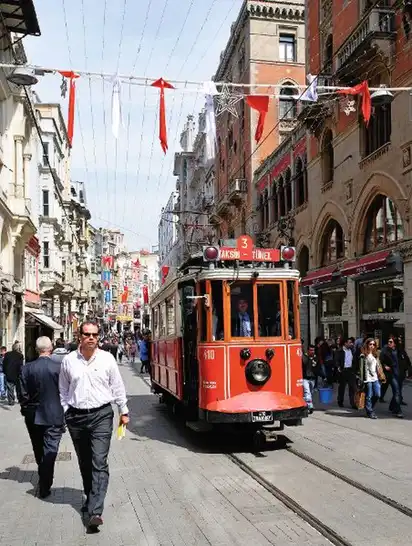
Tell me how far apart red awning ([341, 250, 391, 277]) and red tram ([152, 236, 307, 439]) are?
40.4 ft

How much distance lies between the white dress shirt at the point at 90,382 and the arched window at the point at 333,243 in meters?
21.5

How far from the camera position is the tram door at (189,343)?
11.1m

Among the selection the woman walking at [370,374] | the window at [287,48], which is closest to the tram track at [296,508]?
the woman walking at [370,374]

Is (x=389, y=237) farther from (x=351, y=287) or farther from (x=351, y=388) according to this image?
(x=351, y=388)

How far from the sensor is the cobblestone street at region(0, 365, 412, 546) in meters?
5.79

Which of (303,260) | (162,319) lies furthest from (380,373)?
(303,260)

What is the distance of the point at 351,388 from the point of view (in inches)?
608

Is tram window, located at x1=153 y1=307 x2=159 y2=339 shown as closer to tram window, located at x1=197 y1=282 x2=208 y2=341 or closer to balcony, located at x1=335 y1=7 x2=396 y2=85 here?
tram window, located at x1=197 y1=282 x2=208 y2=341

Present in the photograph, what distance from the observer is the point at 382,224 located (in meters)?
23.4

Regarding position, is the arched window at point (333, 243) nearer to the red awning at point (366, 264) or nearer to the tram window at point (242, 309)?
the red awning at point (366, 264)

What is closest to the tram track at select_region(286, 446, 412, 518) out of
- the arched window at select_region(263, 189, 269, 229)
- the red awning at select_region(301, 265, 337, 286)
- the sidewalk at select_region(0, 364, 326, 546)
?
the sidewalk at select_region(0, 364, 326, 546)

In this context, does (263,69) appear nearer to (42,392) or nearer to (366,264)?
(366,264)

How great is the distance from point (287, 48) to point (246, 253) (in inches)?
1493

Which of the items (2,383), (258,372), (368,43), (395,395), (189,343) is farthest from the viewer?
(368,43)
